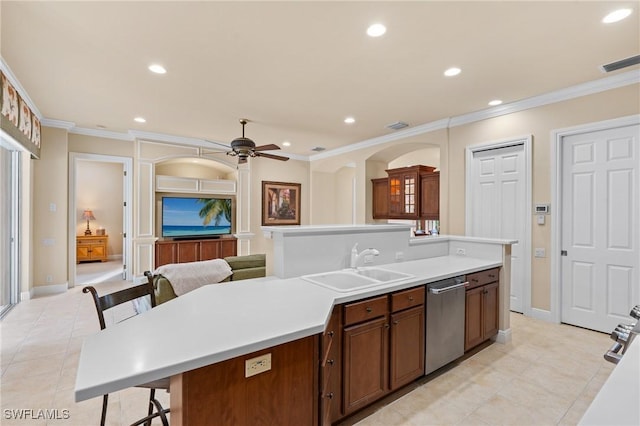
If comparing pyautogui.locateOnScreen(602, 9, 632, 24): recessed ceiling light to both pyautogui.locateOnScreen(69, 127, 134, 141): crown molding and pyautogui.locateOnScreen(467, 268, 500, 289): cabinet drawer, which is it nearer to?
pyautogui.locateOnScreen(467, 268, 500, 289): cabinet drawer

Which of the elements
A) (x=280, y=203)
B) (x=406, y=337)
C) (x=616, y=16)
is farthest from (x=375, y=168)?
(x=406, y=337)

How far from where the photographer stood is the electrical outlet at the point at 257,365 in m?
1.29

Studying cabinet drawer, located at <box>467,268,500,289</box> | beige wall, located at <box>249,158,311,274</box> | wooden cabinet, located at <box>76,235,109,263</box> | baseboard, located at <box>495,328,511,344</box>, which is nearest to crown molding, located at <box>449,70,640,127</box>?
cabinet drawer, located at <box>467,268,500,289</box>

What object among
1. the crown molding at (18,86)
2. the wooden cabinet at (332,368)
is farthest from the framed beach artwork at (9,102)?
the wooden cabinet at (332,368)

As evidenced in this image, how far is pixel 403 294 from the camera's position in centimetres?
222

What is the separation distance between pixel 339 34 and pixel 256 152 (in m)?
2.69

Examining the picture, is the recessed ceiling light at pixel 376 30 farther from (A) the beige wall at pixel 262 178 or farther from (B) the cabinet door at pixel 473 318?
(A) the beige wall at pixel 262 178

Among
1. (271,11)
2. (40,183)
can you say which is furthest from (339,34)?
(40,183)

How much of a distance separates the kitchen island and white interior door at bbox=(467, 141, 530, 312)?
330cm

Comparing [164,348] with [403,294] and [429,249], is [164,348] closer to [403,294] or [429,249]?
[403,294]

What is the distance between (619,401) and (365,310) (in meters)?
1.33

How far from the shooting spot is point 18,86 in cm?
364

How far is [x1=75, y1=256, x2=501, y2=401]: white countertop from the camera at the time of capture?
1.03 metres

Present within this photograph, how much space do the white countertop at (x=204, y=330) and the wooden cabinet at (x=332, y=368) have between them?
0.15m
